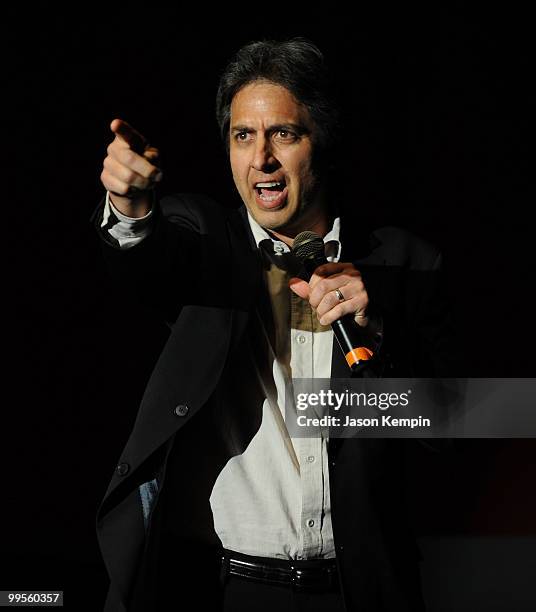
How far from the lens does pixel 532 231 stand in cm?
262

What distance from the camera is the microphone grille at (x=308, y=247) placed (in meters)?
1.27

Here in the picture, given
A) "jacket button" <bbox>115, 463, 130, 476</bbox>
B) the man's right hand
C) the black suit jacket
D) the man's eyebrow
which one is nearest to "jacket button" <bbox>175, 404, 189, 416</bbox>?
the black suit jacket

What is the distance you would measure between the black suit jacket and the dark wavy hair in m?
0.25

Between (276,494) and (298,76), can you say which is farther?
(298,76)

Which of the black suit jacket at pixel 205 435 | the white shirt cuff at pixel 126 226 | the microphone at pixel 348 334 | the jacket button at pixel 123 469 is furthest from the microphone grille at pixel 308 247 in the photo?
the jacket button at pixel 123 469

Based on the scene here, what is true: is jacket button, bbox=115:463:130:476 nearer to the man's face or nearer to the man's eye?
the man's face

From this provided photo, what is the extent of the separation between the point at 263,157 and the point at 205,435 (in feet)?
1.69

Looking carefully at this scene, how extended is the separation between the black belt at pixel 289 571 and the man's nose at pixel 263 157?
0.70 metres

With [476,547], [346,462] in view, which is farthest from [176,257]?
[476,547]

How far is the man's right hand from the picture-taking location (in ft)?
3.49

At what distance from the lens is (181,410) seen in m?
1.30

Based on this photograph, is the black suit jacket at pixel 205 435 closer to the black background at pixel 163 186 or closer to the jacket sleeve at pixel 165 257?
the jacket sleeve at pixel 165 257

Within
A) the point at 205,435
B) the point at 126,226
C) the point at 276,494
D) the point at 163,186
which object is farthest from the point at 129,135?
the point at 163,186

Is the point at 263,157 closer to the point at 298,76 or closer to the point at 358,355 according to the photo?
the point at 298,76
